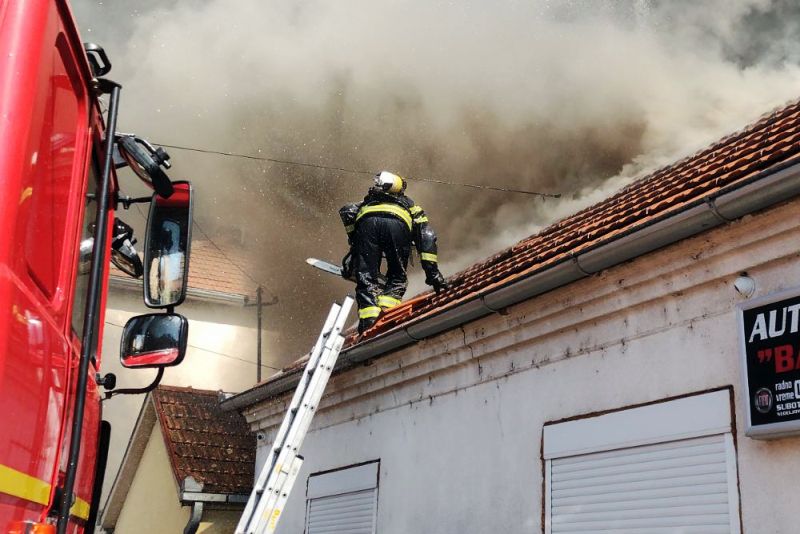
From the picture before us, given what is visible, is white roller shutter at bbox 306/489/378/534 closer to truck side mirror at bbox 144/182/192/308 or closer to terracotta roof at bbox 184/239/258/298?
truck side mirror at bbox 144/182/192/308

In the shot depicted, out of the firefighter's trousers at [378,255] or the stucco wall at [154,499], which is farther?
the stucco wall at [154,499]

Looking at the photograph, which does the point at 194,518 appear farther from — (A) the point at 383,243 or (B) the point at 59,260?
(B) the point at 59,260

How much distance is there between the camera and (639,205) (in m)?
5.88

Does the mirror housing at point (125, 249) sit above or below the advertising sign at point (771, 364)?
above

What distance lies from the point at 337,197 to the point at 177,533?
608cm

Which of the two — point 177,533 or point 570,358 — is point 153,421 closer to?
point 177,533

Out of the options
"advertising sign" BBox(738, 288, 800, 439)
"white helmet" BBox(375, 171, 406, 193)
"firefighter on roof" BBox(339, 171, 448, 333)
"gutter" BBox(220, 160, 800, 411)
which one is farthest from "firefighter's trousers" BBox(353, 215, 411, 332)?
"advertising sign" BBox(738, 288, 800, 439)

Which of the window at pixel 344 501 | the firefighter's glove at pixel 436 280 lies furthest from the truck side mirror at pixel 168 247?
the firefighter's glove at pixel 436 280

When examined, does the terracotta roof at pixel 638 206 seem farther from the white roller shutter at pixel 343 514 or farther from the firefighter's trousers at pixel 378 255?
the white roller shutter at pixel 343 514

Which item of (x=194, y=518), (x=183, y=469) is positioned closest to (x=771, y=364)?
(x=194, y=518)

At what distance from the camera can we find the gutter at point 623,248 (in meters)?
3.94

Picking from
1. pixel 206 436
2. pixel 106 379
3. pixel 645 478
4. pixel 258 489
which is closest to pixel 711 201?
pixel 645 478

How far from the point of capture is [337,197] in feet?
48.7

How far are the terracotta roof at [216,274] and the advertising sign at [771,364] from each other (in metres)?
16.8
